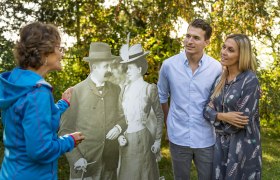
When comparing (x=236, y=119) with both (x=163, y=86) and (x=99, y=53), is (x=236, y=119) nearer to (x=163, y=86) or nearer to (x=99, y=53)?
(x=163, y=86)

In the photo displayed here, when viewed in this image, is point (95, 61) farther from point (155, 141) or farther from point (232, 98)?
point (232, 98)

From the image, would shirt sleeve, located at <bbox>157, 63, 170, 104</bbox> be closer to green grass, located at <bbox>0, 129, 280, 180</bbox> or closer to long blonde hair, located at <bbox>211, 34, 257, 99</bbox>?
long blonde hair, located at <bbox>211, 34, 257, 99</bbox>

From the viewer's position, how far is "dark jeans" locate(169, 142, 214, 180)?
3242 millimetres

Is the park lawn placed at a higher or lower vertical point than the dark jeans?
lower

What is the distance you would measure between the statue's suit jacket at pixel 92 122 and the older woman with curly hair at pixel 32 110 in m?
1.03

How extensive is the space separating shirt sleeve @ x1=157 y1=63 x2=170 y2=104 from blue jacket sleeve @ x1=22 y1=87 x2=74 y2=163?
150cm

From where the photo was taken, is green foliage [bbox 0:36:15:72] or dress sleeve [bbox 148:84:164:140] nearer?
dress sleeve [bbox 148:84:164:140]

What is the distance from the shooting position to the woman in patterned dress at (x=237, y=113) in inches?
116

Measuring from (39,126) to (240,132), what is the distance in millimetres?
1717

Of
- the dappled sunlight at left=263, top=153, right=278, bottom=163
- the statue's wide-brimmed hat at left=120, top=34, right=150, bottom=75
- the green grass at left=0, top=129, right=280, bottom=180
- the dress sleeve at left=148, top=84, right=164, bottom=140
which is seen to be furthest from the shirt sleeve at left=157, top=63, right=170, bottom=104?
the dappled sunlight at left=263, top=153, right=278, bottom=163

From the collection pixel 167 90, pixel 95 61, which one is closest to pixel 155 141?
pixel 167 90

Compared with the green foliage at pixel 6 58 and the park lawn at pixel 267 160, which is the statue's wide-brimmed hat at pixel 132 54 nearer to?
the green foliage at pixel 6 58

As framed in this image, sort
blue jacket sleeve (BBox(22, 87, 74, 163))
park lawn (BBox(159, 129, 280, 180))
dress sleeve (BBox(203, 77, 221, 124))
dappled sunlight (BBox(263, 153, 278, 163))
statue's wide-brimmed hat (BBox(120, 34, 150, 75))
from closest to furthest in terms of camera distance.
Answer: blue jacket sleeve (BBox(22, 87, 74, 163)) < dress sleeve (BBox(203, 77, 221, 124)) < statue's wide-brimmed hat (BBox(120, 34, 150, 75)) < park lawn (BBox(159, 129, 280, 180)) < dappled sunlight (BBox(263, 153, 278, 163))

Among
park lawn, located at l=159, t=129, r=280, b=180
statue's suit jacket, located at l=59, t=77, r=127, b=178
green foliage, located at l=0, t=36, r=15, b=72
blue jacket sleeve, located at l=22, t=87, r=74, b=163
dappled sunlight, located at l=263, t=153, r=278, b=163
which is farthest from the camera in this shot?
dappled sunlight, located at l=263, t=153, r=278, b=163
